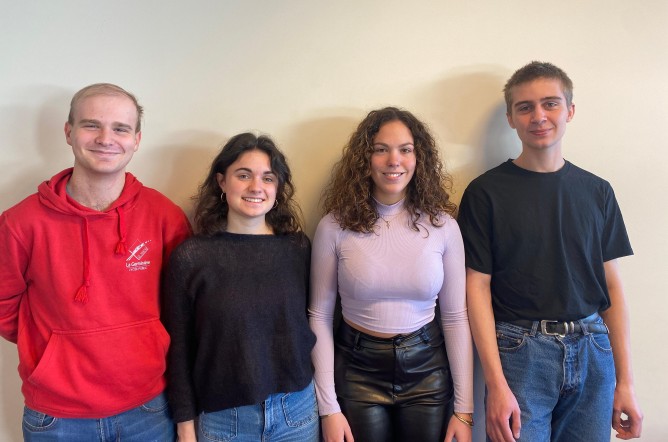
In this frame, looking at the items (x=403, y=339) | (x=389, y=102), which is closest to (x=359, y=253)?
(x=403, y=339)

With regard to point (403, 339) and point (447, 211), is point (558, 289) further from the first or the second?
point (403, 339)

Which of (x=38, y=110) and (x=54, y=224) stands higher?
(x=38, y=110)

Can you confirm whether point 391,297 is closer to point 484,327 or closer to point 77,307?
point 484,327

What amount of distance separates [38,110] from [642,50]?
235 cm

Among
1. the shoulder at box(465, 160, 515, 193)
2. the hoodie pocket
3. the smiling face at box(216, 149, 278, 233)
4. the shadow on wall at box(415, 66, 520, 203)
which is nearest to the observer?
the hoodie pocket

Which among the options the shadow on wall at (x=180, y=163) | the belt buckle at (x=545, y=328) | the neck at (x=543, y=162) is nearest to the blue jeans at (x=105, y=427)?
the shadow on wall at (x=180, y=163)

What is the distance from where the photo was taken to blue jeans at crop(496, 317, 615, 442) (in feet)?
4.31

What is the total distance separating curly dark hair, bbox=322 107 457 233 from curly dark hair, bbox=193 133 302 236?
169 mm

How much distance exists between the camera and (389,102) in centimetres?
155

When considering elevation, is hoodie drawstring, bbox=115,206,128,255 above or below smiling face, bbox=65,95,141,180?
below

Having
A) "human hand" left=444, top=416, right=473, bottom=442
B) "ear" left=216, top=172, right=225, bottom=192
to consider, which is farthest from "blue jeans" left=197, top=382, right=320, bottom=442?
"ear" left=216, top=172, right=225, bottom=192

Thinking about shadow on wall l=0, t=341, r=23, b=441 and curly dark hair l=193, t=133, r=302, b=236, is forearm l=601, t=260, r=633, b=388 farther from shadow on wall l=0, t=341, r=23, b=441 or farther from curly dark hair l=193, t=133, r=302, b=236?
shadow on wall l=0, t=341, r=23, b=441

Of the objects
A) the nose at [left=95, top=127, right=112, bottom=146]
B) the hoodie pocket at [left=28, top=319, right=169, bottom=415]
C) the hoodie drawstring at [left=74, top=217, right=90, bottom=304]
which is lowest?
the hoodie pocket at [left=28, top=319, right=169, bottom=415]

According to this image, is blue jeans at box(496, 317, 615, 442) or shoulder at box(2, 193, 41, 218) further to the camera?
blue jeans at box(496, 317, 615, 442)
